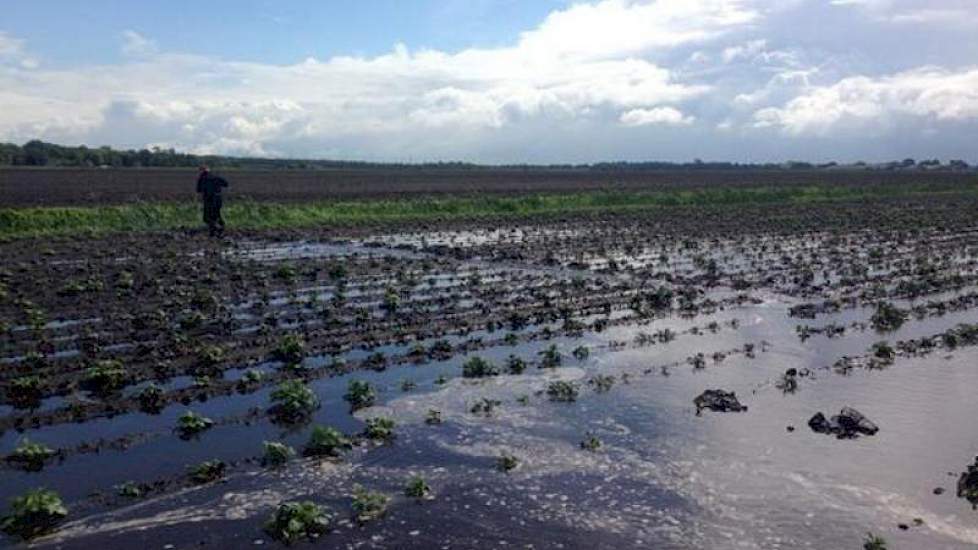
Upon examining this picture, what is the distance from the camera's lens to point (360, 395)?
12086 millimetres

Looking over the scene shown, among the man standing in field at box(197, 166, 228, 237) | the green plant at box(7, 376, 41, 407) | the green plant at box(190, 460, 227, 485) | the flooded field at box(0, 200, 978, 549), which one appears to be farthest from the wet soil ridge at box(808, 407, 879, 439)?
the man standing in field at box(197, 166, 228, 237)

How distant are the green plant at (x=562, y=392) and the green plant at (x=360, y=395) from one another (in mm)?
2627

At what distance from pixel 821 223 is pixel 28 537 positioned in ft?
132

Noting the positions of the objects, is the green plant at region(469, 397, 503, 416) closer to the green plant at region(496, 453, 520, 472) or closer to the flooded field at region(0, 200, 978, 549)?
the flooded field at region(0, 200, 978, 549)

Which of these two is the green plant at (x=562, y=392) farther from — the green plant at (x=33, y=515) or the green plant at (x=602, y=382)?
the green plant at (x=33, y=515)

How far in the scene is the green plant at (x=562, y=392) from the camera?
41.1ft

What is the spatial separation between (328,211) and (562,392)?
29681 millimetres

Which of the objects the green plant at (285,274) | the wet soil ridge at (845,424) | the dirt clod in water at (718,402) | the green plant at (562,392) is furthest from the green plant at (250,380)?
the green plant at (285,274)

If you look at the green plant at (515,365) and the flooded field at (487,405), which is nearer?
the flooded field at (487,405)

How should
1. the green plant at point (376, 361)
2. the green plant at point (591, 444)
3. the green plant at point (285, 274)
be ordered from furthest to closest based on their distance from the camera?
1. the green plant at point (285, 274)
2. the green plant at point (376, 361)
3. the green plant at point (591, 444)

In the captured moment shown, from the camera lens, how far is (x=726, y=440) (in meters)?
10.7

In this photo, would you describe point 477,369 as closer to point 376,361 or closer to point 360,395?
point 376,361

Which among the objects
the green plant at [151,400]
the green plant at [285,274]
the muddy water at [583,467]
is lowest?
the muddy water at [583,467]

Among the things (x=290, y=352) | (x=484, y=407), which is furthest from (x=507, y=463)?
(x=290, y=352)
